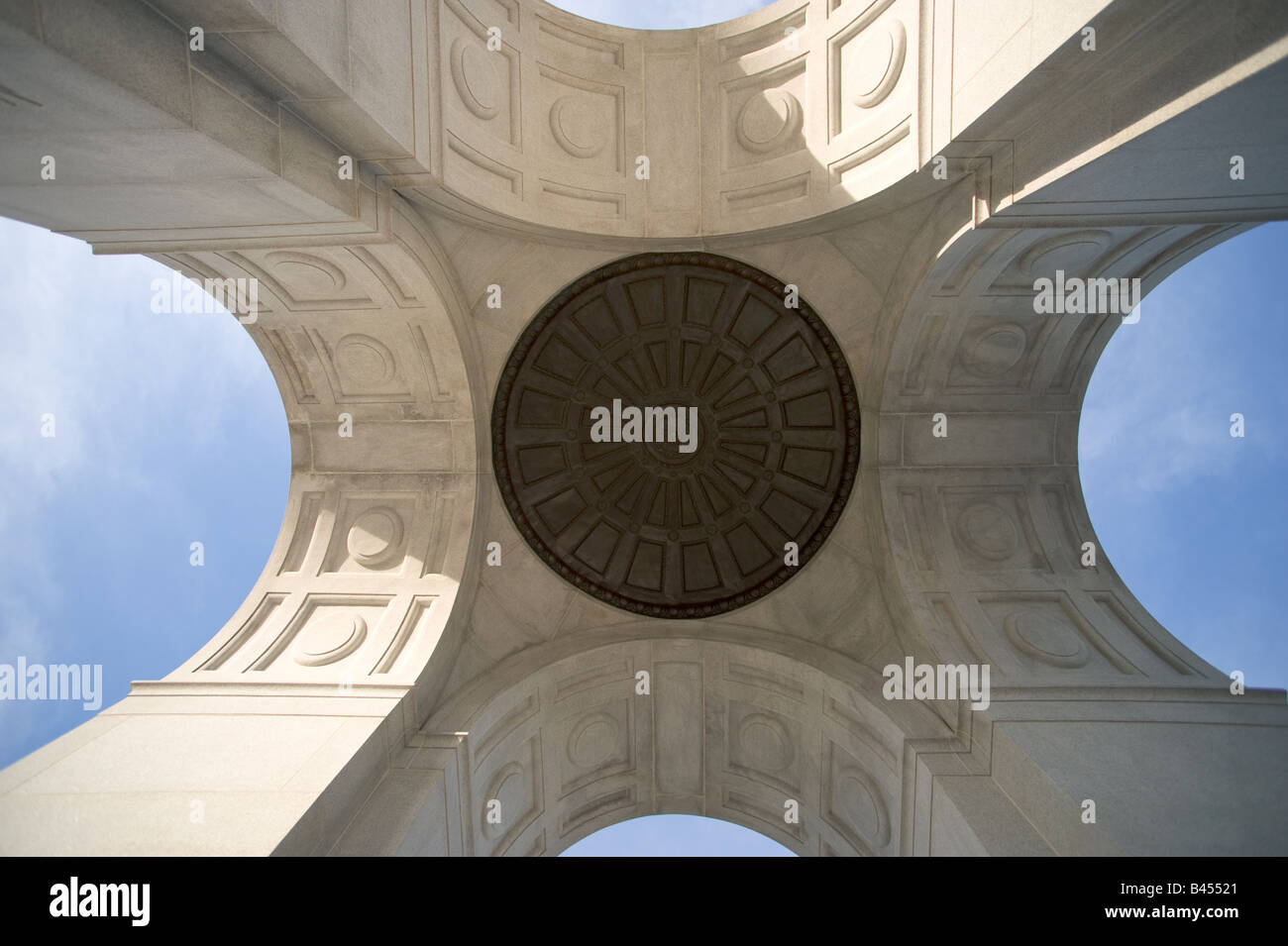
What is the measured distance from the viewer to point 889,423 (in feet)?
37.6

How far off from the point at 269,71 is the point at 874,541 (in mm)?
10401

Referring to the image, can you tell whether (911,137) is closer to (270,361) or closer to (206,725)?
(270,361)

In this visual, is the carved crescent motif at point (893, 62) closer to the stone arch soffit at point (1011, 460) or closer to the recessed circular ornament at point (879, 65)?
the recessed circular ornament at point (879, 65)

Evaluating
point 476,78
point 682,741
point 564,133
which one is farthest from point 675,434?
point 476,78

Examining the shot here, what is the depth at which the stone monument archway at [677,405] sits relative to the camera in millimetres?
6512

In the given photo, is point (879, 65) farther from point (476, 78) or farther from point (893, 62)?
point (476, 78)

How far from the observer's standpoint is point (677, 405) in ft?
38.7

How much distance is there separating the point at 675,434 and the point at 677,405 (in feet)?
1.65

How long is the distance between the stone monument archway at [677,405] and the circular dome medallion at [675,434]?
0.10 metres

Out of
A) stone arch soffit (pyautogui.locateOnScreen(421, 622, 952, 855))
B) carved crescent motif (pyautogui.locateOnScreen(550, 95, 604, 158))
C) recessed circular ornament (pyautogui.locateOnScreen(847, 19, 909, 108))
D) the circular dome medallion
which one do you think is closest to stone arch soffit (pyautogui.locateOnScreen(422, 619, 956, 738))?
stone arch soffit (pyautogui.locateOnScreen(421, 622, 952, 855))

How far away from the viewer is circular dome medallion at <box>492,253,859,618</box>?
447 inches

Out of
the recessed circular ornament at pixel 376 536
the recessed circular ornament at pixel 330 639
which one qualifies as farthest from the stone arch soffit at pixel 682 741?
the recessed circular ornament at pixel 376 536

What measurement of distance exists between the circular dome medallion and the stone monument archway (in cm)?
10

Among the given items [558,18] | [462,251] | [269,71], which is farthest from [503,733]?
[558,18]
